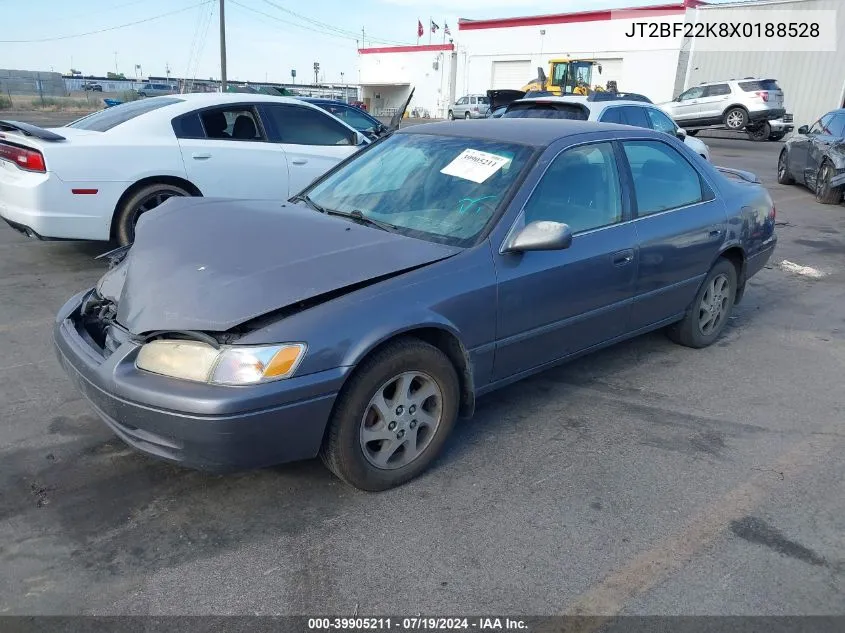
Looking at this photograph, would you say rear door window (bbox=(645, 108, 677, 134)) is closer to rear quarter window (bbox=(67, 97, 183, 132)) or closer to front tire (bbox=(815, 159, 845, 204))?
front tire (bbox=(815, 159, 845, 204))

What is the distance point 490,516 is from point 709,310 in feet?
9.06

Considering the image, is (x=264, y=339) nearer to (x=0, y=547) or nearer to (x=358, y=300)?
(x=358, y=300)

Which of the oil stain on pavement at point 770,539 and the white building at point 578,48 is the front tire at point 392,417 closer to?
the oil stain on pavement at point 770,539

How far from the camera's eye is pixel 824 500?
3.07 m

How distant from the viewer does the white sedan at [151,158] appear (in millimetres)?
5715

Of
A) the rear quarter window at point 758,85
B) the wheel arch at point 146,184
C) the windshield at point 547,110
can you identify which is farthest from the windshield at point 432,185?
the rear quarter window at point 758,85

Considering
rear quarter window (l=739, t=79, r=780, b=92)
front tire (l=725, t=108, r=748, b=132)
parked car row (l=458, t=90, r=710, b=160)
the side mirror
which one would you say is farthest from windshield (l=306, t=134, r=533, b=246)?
rear quarter window (l=739, t=79, r=780, b=92)

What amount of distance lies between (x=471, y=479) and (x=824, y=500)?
5.22 ft

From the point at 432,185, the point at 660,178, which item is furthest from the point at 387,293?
the point at 660,178

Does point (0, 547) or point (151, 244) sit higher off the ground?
point (151, 244)

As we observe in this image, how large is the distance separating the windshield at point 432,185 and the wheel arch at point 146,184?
270cm

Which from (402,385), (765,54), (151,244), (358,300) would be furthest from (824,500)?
(765,54)

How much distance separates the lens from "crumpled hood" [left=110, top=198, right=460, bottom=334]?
8.71 ft

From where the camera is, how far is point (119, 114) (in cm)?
639
